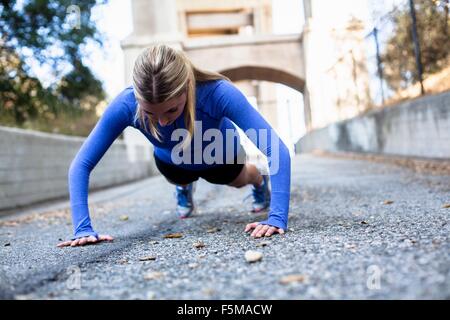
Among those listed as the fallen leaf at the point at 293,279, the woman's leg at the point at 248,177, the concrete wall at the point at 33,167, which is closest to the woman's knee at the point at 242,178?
the woman's leg at the point at 248,177

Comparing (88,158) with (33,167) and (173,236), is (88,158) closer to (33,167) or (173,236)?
(173,236)

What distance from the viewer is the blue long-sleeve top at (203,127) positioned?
2.45 meters

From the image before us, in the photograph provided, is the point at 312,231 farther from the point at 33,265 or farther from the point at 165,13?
the point at 165,13

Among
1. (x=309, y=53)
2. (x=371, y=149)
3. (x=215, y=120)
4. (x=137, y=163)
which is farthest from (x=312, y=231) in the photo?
(x=309, y=53)

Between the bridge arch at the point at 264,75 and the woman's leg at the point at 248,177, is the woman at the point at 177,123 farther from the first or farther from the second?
the bridge arch at the point at 264,75

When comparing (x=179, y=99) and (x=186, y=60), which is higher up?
(x=186, y=60)

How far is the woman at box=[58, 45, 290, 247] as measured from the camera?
7.43 feet

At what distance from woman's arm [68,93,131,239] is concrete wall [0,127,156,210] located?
3418mm

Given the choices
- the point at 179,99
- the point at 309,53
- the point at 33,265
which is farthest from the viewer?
the point at 309,53

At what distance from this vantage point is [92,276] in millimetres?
1837

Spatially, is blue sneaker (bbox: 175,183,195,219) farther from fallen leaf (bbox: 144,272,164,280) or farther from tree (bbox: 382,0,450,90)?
tree (bbox: 382,0,450,90)

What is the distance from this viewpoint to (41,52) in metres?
13.6

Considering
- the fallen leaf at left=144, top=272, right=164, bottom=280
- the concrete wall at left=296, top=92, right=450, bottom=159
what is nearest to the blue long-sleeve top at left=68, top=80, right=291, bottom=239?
the fallen leaf at left=144, top=272, right=164, bottom=280

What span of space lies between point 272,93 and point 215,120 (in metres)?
27.4
